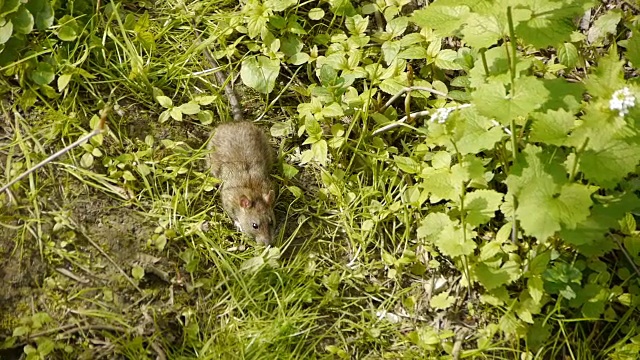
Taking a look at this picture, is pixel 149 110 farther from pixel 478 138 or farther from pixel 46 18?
pixel 478 138

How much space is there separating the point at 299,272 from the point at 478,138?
1.18 m

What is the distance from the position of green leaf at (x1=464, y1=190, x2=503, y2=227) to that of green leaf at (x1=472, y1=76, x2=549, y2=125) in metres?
0.57

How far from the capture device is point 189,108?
12.5 ft

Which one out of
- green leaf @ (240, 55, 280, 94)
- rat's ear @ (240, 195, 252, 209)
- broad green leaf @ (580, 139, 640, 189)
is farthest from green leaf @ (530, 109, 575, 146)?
green leaf @ (240, 55, 280, 94)

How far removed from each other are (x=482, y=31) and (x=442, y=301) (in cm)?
137

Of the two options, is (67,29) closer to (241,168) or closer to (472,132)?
(241,168)

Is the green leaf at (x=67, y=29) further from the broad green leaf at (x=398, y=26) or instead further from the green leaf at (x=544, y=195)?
the green leaf at (x=544, y=195)

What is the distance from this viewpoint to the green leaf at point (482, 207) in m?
3.17

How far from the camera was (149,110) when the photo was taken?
3.88 metres

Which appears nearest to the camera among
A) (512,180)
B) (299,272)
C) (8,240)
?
(512,180)

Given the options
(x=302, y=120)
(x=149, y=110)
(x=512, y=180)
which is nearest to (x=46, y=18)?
(x=149, y=110)

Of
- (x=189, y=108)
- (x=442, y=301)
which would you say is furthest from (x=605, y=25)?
(x=189, y=108)

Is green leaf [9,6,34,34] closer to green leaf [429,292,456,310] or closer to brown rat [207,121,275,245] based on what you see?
brown rat [207,121,275,245]

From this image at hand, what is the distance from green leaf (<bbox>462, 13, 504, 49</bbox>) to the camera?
276 centimetres
